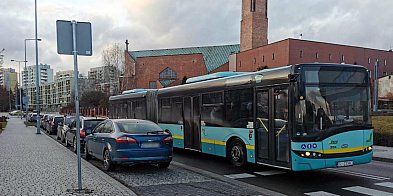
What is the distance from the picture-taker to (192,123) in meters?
13.7

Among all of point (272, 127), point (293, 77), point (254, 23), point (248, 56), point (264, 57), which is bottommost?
point (272, 127)

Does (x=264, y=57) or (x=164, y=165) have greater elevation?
(x=264, y=57)

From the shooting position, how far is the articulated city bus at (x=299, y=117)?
341 inches

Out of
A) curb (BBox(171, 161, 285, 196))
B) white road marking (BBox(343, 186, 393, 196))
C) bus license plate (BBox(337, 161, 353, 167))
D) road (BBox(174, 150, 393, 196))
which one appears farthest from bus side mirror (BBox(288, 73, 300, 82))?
white road marking (BBox(343, 186, 393, 196))

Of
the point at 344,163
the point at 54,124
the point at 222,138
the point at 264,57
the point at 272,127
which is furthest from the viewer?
the point at 264,57

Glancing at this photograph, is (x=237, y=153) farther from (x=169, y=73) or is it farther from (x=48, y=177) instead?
(x=169, y=73)

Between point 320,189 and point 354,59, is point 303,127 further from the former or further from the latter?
point 354,59

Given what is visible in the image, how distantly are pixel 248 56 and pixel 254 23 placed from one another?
6.53 m

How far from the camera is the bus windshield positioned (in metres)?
8.66

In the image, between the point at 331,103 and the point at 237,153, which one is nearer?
the point at 331,103

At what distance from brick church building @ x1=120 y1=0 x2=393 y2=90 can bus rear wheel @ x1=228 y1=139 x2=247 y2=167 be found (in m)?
50.5

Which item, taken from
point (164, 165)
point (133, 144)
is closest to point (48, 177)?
point (133, 144)

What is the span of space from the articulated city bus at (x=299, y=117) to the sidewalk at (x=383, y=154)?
431 centimetres

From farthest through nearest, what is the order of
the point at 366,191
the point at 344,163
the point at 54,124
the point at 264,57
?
the point at 264,57, the point at 54,124, the point at 344,163, the point at 366,191
